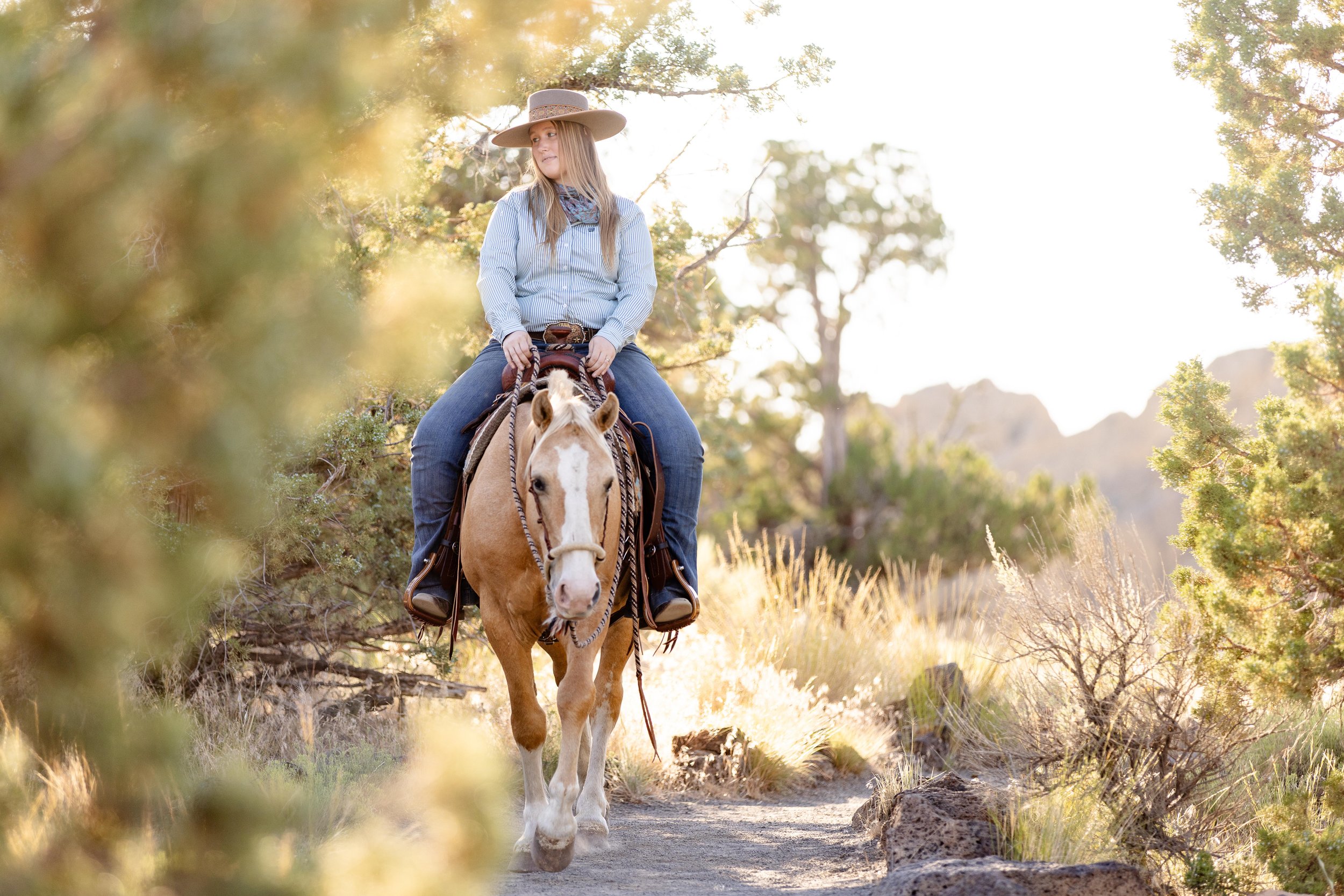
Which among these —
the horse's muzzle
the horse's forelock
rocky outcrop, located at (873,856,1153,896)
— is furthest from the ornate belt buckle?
rocky outcrop, located at (873,856,1153,896)

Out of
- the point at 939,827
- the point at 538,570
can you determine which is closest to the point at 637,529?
the point at 538,570

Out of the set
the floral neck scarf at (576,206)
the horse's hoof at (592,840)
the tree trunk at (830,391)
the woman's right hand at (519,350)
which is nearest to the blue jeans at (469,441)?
the woman's right hand at (519,350)

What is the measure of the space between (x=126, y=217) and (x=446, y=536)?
358 cm

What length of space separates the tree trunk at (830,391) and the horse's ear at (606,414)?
1963cm

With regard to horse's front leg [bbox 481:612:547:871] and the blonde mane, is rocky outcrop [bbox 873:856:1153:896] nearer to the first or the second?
horse's front leg [bbox 481:612:547:871]

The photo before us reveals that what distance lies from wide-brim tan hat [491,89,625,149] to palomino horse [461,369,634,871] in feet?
5.40

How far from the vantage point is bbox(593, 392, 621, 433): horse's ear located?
4.44 m

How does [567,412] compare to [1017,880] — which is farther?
[567,412]

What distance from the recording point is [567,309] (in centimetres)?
564

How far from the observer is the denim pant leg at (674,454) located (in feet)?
17.9

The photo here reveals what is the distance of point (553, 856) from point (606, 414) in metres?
1.94

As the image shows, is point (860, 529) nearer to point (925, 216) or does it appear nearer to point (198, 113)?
point (925, 216)

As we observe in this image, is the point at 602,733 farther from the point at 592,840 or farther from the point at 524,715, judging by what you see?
the point at 524,715

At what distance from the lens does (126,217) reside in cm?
172
